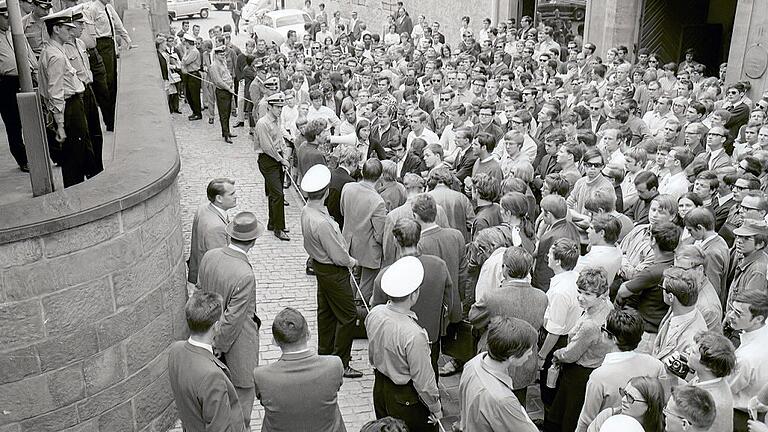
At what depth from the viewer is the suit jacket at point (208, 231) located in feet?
20.5

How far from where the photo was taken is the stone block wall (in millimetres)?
4586

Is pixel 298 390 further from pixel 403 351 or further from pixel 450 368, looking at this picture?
pixel 450 368

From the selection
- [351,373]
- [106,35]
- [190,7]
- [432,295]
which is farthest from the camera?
[190,7]

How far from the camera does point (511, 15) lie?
22656 mm

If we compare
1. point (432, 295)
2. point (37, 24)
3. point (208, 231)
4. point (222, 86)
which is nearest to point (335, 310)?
point (432, 295)

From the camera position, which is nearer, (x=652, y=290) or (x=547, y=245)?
(x=652, y=290)

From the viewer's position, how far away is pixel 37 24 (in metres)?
7.60

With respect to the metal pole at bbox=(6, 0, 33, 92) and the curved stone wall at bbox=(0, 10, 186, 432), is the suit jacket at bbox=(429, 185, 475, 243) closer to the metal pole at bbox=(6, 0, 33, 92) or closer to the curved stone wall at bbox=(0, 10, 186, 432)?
the curved stone wall at bbox=(0, 10, 186, 432)

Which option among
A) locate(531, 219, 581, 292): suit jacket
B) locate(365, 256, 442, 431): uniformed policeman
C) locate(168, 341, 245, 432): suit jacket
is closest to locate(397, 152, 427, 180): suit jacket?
locate(531, 219, 581, 292): suit jacket

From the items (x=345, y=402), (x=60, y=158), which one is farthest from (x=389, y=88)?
(x=345, y=402)

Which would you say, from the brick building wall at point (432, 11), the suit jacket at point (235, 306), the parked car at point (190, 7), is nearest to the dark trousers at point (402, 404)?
the suit jacket at point (235, 306)

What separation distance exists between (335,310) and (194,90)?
11906mm

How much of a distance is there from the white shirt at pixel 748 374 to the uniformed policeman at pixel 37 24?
21.7 ft

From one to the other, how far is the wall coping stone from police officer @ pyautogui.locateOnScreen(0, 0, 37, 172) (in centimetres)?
106
